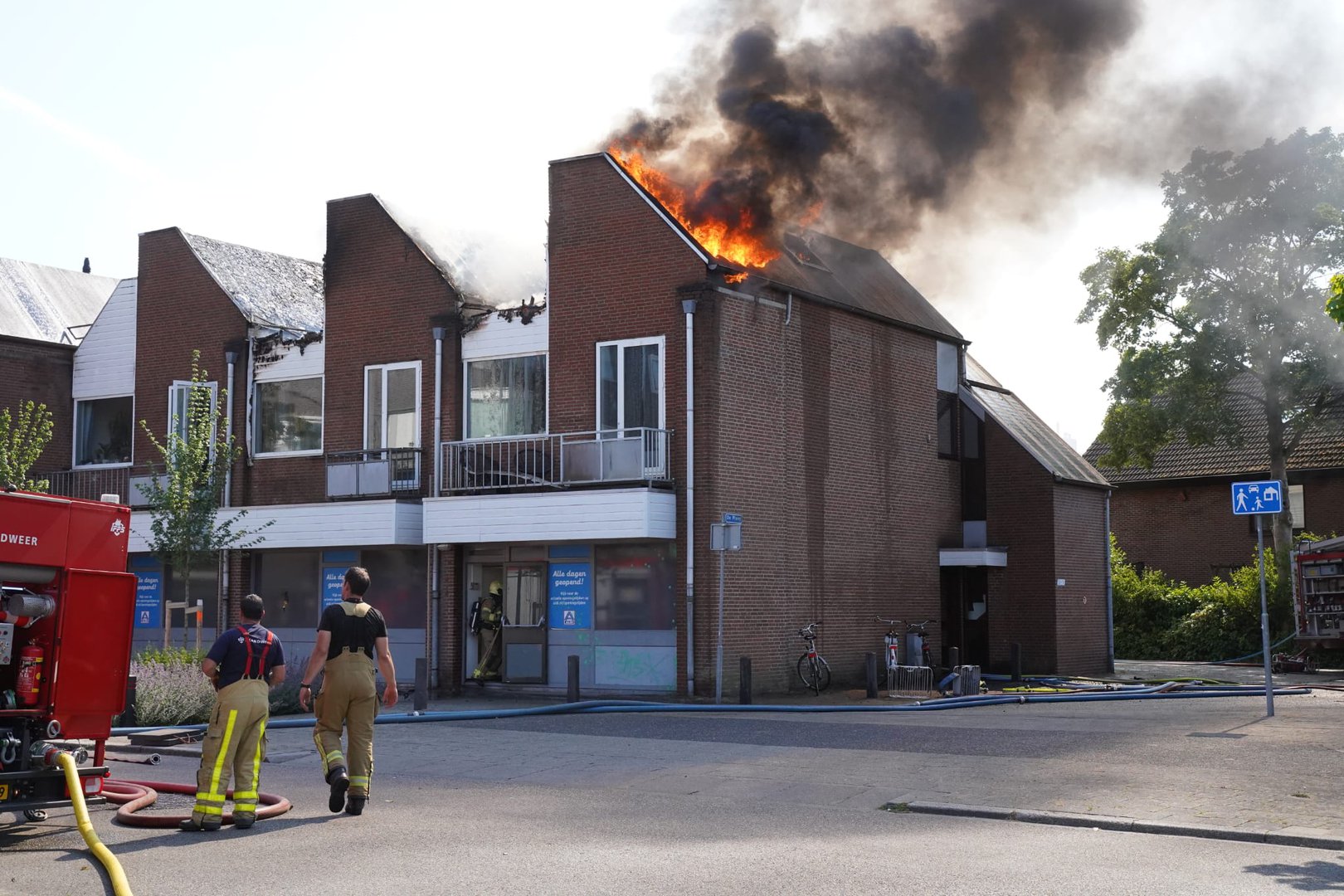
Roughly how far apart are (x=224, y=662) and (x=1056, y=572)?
2040cm

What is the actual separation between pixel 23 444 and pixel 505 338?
9802 millimetres

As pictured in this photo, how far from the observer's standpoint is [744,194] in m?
21.5

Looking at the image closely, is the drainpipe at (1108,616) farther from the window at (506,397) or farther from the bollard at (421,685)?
the bollard at (421,685)

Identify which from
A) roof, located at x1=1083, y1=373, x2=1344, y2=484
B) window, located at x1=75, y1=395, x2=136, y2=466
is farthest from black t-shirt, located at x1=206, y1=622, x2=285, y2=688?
roof, located at x1=1083, y1=373, x2=1344, y2=484

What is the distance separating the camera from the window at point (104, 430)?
28078 mm

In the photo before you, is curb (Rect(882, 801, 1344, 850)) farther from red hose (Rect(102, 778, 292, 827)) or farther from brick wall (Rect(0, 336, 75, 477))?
brick wall (Rect(0, 336, 75, 477))

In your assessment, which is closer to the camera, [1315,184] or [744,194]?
[744,194]

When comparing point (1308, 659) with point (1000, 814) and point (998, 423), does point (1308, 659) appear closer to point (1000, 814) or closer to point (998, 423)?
Answer: point (998, 423)

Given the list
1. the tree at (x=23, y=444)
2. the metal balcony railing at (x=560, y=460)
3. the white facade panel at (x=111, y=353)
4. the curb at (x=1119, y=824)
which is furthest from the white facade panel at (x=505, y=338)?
the curb at (x=1119, y=824)

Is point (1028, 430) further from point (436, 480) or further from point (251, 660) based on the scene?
point (251, 660)

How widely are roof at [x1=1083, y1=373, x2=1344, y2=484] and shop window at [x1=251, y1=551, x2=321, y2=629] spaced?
22010mm

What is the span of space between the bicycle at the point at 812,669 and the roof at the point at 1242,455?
18.2m

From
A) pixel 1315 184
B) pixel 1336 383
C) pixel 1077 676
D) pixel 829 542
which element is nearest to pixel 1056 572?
pixel 1077 676

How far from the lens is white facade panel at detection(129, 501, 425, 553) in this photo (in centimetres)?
2384
